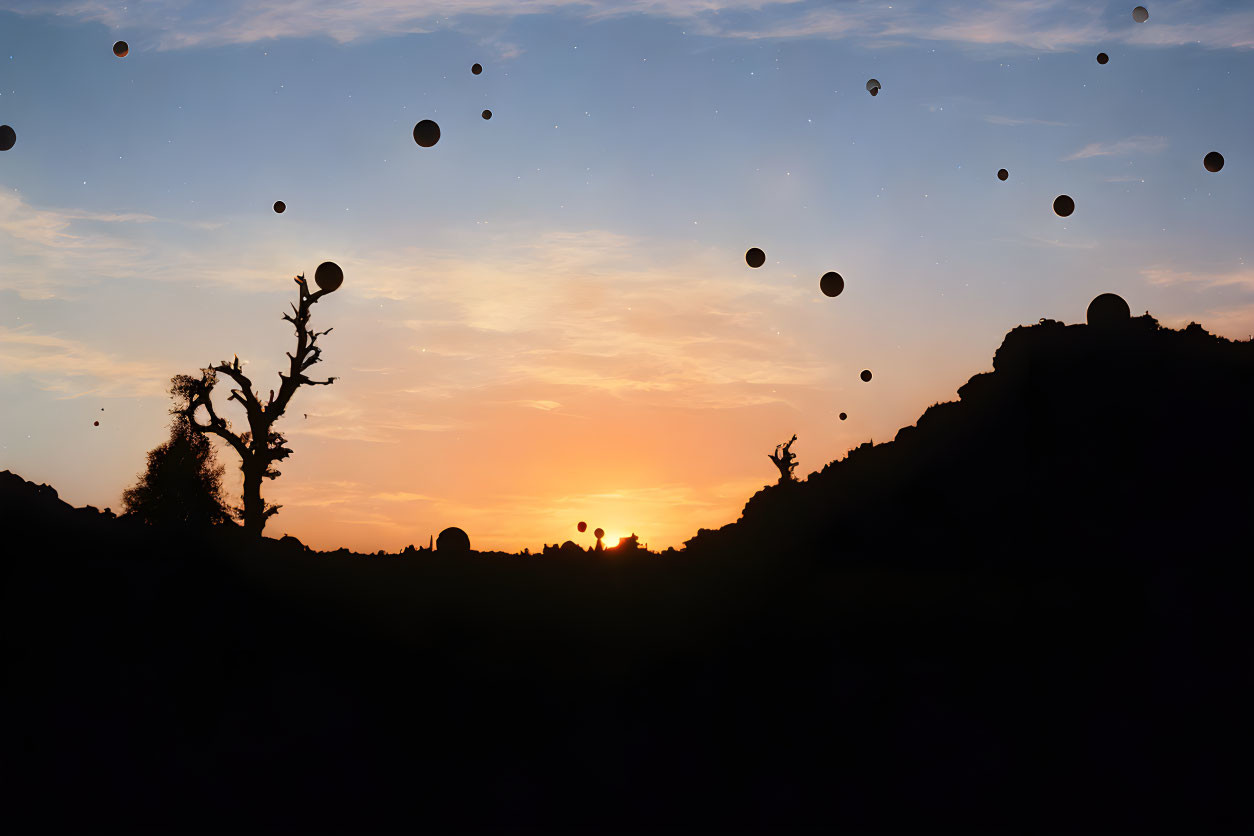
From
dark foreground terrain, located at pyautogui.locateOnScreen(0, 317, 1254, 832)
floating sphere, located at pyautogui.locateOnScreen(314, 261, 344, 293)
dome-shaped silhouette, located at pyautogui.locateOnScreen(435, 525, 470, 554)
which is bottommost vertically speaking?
dark foreground terrain, located at pyautogui.locateOnScreen(0, 317, 1254, 832)

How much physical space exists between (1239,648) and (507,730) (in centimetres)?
1799

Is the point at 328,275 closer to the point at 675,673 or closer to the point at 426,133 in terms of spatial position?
the point at 426,133

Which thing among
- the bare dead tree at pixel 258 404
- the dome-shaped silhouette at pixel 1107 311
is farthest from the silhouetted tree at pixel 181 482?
the dome-shaped silhouette at pixel 1107 311

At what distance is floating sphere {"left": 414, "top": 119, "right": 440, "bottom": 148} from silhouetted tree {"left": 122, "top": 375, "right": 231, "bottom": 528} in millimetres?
29288

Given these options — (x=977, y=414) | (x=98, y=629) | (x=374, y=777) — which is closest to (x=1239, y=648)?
(x=977, y=414)

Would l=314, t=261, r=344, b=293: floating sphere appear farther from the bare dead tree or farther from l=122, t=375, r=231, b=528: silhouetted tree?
l=122, t=375, r=231, b=528: silhouetted tree

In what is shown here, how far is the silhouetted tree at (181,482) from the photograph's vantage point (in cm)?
4741

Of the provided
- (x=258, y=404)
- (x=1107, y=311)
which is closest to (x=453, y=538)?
(x=258, y=404)

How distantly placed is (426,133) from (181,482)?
32.1 metres

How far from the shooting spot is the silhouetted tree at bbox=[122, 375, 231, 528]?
1866 inches

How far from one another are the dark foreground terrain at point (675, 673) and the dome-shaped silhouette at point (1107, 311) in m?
4.37

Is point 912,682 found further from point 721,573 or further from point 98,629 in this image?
point 98,629

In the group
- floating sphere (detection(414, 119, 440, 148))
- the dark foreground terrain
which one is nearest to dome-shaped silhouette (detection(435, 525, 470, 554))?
the dark foreground terrain

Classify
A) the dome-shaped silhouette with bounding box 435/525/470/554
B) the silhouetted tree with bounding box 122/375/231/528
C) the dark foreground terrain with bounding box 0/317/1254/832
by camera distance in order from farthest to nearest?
1. the silhouetted tree with bounding box 122/375/231/528
2. the dome-shaped silhouette with bounding box 435/525/470/554
3. the dark foreground terrain with bounding box 0/317/1254/832
